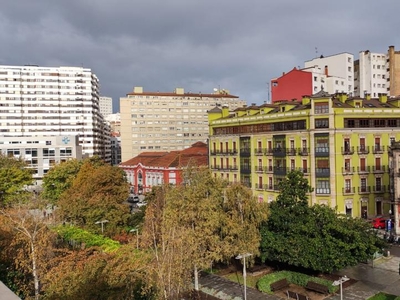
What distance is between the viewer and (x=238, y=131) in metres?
59.3

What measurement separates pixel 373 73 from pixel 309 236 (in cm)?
7345

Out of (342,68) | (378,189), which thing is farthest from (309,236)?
(342,68)

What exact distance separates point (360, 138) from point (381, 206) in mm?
9098

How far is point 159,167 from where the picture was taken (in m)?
73.6

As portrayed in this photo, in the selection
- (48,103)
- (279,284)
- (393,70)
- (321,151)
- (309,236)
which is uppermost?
(393,70)

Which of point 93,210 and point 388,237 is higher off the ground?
point 93,210

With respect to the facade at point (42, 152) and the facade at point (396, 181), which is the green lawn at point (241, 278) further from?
the facade at point (42, 152)

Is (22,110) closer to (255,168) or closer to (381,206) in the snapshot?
(255,168)

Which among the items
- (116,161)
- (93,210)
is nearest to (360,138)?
(93,210)

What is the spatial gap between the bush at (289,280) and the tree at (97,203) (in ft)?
61.9

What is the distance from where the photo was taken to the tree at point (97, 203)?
40312 mm

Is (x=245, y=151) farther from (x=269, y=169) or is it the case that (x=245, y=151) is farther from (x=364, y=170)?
(x=364, y=170)

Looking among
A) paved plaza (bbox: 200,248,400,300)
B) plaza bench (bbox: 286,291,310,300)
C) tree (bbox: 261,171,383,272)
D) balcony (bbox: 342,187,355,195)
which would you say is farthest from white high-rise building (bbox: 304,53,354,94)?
plaza bench (bbox: 286,291,310,300)

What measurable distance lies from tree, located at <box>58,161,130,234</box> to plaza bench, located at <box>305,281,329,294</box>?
21.7 m
